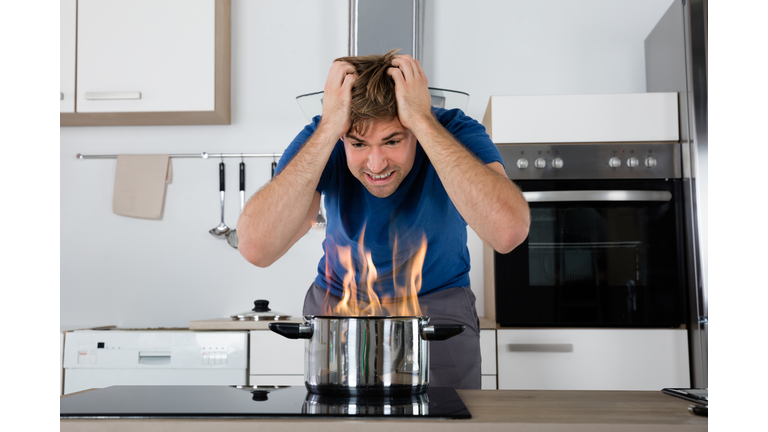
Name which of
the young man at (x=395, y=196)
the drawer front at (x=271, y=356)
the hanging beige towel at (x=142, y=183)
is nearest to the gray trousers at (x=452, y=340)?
the young man at (x=395, y=196)

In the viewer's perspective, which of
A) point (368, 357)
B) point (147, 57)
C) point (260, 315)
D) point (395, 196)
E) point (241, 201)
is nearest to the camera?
point (368, 357)

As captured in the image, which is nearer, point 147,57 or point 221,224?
point 147,57

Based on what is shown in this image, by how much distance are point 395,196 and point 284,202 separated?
28cm

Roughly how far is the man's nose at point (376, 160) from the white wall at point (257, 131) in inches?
55.8

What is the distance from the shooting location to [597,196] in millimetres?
2074

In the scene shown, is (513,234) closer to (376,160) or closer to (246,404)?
(376,160)

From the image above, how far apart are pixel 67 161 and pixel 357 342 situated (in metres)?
2.45

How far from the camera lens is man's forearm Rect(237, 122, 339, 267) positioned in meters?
1.13

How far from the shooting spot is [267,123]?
8.55 feet

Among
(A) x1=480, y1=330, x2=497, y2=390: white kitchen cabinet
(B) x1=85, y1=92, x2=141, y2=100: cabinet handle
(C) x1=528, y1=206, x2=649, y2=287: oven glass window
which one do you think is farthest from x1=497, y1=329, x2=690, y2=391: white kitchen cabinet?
(B) x1=85, y1=92, x2=141, y2=100: cabinet handle

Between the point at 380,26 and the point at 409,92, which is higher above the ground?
the point at 380,26

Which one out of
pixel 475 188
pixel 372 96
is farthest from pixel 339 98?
pixel 475 188
